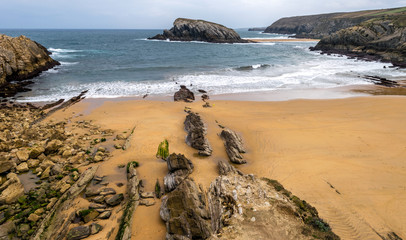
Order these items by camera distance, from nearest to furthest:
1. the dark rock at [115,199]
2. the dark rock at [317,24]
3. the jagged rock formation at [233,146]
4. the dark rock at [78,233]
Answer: the dark rock at [78,233]
the dark rock at [115,199]
the jagged rock formation at [233,146]
the dark rock at [317,24]

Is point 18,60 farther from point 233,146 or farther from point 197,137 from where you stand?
point 233,146

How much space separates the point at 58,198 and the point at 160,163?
361 cm

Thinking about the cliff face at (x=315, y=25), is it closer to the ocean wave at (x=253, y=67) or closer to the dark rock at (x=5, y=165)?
the ocean wave at (x=253, y=67)

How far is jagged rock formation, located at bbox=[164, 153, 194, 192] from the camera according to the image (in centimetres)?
700

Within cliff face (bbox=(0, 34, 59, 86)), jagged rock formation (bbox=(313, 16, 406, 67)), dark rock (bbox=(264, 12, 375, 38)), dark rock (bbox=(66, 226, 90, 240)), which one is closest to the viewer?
dark rock (bbox=(66, 226, 90, 240))

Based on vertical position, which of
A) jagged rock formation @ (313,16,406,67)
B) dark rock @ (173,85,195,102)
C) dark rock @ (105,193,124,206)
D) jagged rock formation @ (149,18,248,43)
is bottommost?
dark rock @ (105,193,124,206)

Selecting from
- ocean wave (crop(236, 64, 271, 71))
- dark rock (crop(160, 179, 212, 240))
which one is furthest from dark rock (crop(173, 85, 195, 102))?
ocean wave (crop(236, 64, 271, 71))

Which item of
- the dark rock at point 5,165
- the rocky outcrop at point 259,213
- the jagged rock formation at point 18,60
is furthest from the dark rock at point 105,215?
the jagged rock formation at point 18,60

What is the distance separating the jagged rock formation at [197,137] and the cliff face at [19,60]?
22046 mm

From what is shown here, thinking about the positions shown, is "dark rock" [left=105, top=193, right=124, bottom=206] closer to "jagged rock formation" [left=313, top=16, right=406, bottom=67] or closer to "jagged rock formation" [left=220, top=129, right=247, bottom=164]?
"jagged rock formation" [left=220, top=129, right=247, bottom=164]

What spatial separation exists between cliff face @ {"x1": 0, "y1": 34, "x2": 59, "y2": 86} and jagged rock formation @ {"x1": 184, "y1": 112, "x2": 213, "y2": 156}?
22.0m

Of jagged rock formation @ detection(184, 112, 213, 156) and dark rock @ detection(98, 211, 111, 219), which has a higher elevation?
jagged rock formation @ detection(184, 112, 213, 156)

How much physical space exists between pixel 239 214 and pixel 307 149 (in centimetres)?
628

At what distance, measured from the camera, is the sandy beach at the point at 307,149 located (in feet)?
Answer: 20.3
